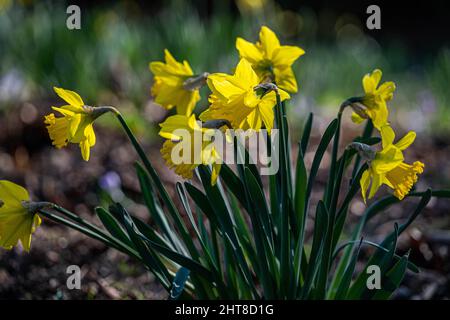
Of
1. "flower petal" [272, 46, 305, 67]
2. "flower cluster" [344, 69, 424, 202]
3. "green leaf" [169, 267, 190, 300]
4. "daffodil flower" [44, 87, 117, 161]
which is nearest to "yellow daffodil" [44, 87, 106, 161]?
"daffodil flower" [44, 87, 117, 161]

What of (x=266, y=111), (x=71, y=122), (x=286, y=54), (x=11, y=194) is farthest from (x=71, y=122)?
(x=286, y=54)

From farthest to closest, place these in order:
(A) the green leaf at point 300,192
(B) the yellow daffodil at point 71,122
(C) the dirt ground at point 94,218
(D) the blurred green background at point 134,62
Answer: (D) the blurred green background at point 134,62 < (C) the dirt ground at point 94,218 < (A) the green leaf at point 300,192 < (B) the yellow daffodil at point 71,122

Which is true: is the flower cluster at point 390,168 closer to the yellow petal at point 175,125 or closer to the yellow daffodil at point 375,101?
the yellow daffodil at point 375,101

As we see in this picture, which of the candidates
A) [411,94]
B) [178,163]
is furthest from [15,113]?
[411,94]

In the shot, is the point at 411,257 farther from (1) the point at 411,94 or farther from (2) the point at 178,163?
(1) the point at 411,94

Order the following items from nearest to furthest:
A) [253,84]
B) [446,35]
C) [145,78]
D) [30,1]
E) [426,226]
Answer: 1. [253,84]
2. [426,226]
3. [145,78]
4. [30,1]
5. [446,35]

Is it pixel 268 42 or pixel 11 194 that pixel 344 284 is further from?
pixel 11 194

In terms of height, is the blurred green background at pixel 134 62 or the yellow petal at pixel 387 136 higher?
the blurred green background at pixel 134 62

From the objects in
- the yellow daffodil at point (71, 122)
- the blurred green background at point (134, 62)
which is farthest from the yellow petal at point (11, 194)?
the blurred green background at point (134, 62)
